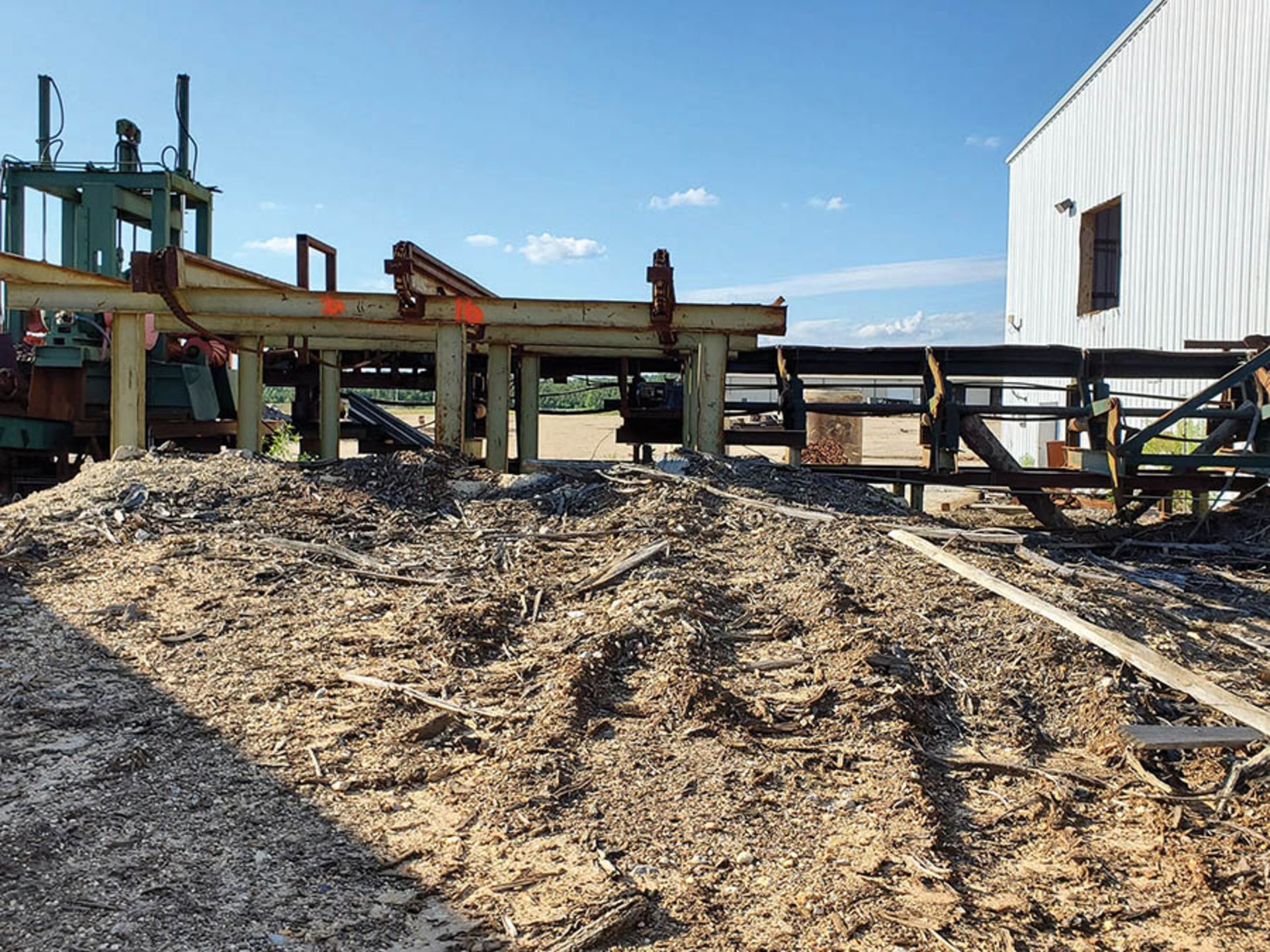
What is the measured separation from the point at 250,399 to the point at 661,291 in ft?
12.0

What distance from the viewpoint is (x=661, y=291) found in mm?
7059

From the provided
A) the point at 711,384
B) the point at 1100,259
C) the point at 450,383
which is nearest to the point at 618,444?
the point at 1100,259

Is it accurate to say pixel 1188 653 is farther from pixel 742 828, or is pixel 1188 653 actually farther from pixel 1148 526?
pixel 1148 526

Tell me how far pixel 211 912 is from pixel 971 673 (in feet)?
9.95

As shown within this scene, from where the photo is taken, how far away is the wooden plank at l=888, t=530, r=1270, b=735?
382cm

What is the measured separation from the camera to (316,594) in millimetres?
5039

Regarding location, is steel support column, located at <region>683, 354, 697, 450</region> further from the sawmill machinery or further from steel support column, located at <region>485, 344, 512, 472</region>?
the sawmill machinery

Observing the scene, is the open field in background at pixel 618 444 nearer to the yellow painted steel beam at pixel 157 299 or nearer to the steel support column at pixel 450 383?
the steel support column at pixel 450 383

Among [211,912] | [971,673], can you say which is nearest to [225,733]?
[211,912]

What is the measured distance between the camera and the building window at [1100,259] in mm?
16516

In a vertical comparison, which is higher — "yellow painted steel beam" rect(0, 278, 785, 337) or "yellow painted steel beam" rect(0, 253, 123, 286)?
"yellow painted steel beam" rect(0, 253, 123, 286)

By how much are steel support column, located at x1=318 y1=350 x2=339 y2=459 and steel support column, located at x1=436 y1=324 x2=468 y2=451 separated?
8.13ft

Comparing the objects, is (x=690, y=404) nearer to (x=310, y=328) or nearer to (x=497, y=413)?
(x=497, y=413)

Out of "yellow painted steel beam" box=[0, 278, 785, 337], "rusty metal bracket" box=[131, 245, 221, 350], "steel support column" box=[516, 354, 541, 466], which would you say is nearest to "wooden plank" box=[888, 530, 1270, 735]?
"yellow painted steel beam" box=[0, 278, 785, 337]
